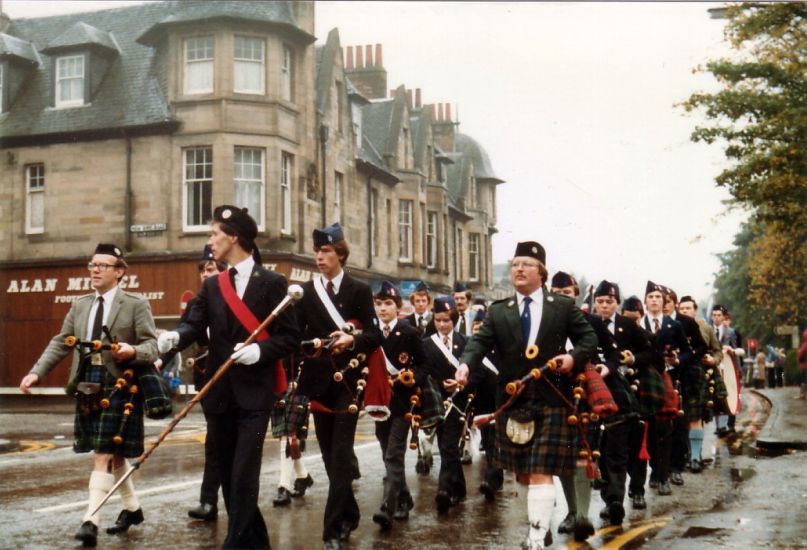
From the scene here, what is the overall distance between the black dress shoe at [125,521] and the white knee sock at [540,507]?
3.13 metres

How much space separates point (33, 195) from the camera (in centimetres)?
3019

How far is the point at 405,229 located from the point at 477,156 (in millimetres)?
6797

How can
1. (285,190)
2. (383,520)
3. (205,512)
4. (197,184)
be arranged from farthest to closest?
1. (285,190)
2. (197,184)
3. (205,512)
4. (383,520)

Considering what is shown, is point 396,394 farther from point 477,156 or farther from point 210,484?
point 477,156

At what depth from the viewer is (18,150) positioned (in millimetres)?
30141

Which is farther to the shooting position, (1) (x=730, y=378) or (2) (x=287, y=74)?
(2) (x=287, y=74)

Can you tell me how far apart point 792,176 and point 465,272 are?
2159 cm

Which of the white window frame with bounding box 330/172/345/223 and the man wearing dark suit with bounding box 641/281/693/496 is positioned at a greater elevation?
the white window frame with bounding box 330/172/345/223

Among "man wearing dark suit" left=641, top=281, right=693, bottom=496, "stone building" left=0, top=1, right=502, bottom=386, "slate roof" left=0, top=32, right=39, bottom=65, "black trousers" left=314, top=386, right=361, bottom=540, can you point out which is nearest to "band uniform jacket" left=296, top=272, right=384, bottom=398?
"black trousers" left=314, top=386, right=361, bottom=540

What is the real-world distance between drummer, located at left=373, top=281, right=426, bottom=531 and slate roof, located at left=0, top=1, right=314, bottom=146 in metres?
20.7

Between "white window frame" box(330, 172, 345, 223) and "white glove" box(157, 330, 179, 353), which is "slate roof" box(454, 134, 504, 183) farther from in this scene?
"white glove" box(157, 330, 179, 353)

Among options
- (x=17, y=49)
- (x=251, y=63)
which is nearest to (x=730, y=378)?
(x=251, y=63)

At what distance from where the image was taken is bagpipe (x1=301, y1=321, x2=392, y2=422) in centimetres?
711

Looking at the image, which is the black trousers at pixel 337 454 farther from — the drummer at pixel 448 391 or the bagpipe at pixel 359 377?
the drummer at pixel 448 391
